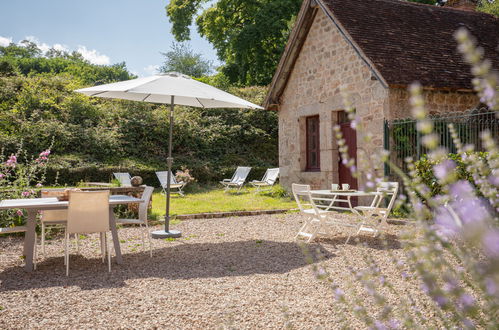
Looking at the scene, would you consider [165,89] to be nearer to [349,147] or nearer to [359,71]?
[359,71]

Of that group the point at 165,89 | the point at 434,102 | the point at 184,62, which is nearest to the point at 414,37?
the point at 434,102

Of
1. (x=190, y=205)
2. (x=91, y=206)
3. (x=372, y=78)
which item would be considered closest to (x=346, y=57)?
(x=372, y=78)

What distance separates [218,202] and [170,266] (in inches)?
271

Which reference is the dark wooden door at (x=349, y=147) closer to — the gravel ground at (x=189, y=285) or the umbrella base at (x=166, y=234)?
the gravel ground at (x=189, y=285)

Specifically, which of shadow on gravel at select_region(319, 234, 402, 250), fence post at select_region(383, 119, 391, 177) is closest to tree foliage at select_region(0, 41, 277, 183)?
fence post at select_region(383, 119, 391, 177)

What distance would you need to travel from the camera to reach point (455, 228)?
1.35 m

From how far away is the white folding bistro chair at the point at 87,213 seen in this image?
17.6ft

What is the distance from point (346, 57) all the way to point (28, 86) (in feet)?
43.7

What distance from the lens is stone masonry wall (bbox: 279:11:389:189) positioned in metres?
10.3

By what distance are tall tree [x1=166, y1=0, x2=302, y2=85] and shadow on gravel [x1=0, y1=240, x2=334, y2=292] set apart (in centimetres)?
1714

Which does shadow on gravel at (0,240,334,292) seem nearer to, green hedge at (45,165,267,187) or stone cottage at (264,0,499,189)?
stone cottage at (264,0,499,189)

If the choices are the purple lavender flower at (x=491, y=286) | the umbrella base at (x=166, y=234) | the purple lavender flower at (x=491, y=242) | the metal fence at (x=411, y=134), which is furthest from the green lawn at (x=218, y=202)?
the purple lavender flower at (x=491, y=242)

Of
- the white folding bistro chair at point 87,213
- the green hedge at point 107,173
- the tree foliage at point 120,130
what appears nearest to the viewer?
the white folding bistro chair at point 87,213

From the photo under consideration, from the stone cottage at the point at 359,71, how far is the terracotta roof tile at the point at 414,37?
0.03 metres
